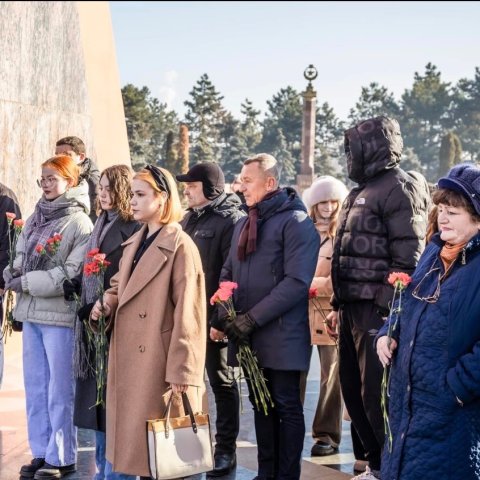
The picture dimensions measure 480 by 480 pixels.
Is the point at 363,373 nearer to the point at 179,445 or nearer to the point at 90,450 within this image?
the point at 179,445

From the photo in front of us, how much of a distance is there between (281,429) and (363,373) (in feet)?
1.87

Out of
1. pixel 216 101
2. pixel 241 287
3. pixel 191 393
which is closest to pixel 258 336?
pixel 241 287

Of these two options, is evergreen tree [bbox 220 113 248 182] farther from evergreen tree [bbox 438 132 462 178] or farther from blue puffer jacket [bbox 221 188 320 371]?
blue puffer jacket [bbox 221 188 320 371]

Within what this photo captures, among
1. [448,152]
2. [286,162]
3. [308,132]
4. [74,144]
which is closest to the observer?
[74,144]

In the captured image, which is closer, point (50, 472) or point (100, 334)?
point (100, 334)

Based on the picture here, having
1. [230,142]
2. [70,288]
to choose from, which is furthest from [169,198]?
[230,142]

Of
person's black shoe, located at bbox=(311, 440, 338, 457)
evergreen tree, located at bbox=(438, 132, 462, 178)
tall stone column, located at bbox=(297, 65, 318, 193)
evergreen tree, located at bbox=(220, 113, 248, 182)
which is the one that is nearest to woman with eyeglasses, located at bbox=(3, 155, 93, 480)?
person's black shoe, located at bbox=(311, 440, 338, 457)

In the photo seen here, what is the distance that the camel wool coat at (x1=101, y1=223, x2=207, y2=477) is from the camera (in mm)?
4020

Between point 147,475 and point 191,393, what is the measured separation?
453mm

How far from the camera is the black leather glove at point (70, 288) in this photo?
4.93m

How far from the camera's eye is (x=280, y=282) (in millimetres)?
Result: 4621

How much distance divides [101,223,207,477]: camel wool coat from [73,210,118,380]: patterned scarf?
586 mm

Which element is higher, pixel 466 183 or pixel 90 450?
pixel 466 183

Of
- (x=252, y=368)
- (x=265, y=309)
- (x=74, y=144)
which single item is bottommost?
(x=252, y=368)
